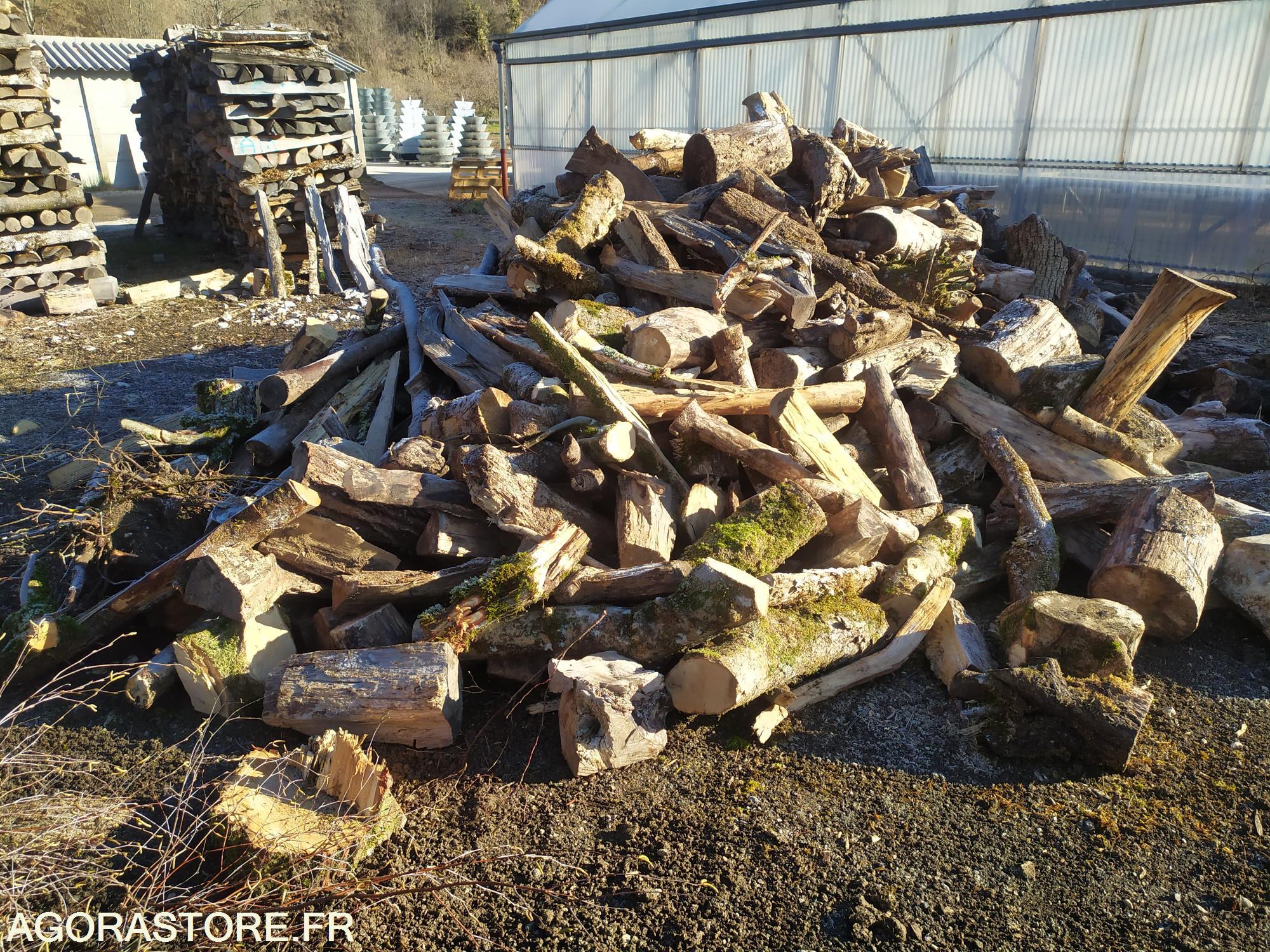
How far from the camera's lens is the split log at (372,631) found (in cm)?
360

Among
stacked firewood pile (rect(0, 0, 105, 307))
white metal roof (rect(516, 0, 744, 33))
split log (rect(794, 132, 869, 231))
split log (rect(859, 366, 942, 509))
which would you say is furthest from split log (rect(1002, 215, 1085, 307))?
stacked firewood pile (rect(0, 0, 105, 307))

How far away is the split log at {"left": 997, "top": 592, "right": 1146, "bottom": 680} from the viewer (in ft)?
11.6

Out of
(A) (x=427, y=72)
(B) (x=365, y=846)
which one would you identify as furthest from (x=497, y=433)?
(A) (x=427, y=72)

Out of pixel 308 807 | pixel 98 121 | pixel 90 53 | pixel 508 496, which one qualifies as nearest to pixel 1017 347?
pixel 508 496

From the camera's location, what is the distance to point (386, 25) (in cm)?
4609

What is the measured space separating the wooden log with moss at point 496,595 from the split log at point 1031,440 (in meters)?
2.95

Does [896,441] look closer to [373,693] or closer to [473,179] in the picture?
[373,693]

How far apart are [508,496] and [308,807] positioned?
150 cm

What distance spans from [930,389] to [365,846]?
13.0 feet

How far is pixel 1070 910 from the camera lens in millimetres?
2674

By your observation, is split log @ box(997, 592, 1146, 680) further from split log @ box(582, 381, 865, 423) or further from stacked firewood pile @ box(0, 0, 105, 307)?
stacked firewood pile @ box(0, 0, 105, 307)

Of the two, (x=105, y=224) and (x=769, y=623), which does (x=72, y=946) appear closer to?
(x=769, y=623)

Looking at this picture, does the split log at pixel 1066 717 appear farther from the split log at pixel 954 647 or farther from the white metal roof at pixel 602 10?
the white metal roof at pixel 602 10

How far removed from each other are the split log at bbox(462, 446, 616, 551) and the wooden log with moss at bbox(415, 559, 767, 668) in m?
0.40
